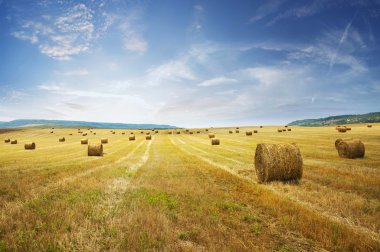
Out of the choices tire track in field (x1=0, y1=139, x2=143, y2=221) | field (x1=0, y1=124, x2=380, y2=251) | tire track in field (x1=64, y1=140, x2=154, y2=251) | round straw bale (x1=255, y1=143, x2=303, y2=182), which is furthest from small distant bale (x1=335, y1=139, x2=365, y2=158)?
tire track in field (x1=0, y1=139, x2=143, y2=221)

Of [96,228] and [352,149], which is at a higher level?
[352,149]

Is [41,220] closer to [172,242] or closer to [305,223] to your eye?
[172,242]

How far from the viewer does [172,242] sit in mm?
5059

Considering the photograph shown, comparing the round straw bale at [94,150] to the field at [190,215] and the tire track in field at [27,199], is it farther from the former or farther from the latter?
the tire track in field at [27,199]

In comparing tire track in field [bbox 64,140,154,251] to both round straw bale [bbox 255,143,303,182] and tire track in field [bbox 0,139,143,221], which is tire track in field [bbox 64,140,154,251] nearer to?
tire track in field [bbox 0,139,143,221]

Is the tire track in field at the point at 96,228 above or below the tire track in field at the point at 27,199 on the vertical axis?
below

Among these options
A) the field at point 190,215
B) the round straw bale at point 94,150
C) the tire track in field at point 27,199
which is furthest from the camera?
the round straw bale at point 94,150

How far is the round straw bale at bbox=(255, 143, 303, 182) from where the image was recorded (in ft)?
37.7

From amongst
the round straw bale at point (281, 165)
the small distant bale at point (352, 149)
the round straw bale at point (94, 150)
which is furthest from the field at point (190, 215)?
the round straw bale at point (94, 150)

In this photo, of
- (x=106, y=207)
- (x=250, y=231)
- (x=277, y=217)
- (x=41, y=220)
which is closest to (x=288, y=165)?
(x=277, y=217)

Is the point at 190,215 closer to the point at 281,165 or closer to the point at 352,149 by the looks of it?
the point at 281,165

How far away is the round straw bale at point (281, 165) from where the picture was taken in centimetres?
1149

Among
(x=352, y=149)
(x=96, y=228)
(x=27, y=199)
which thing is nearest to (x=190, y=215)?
(x=96, y=228)

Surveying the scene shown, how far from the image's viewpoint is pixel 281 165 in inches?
457
